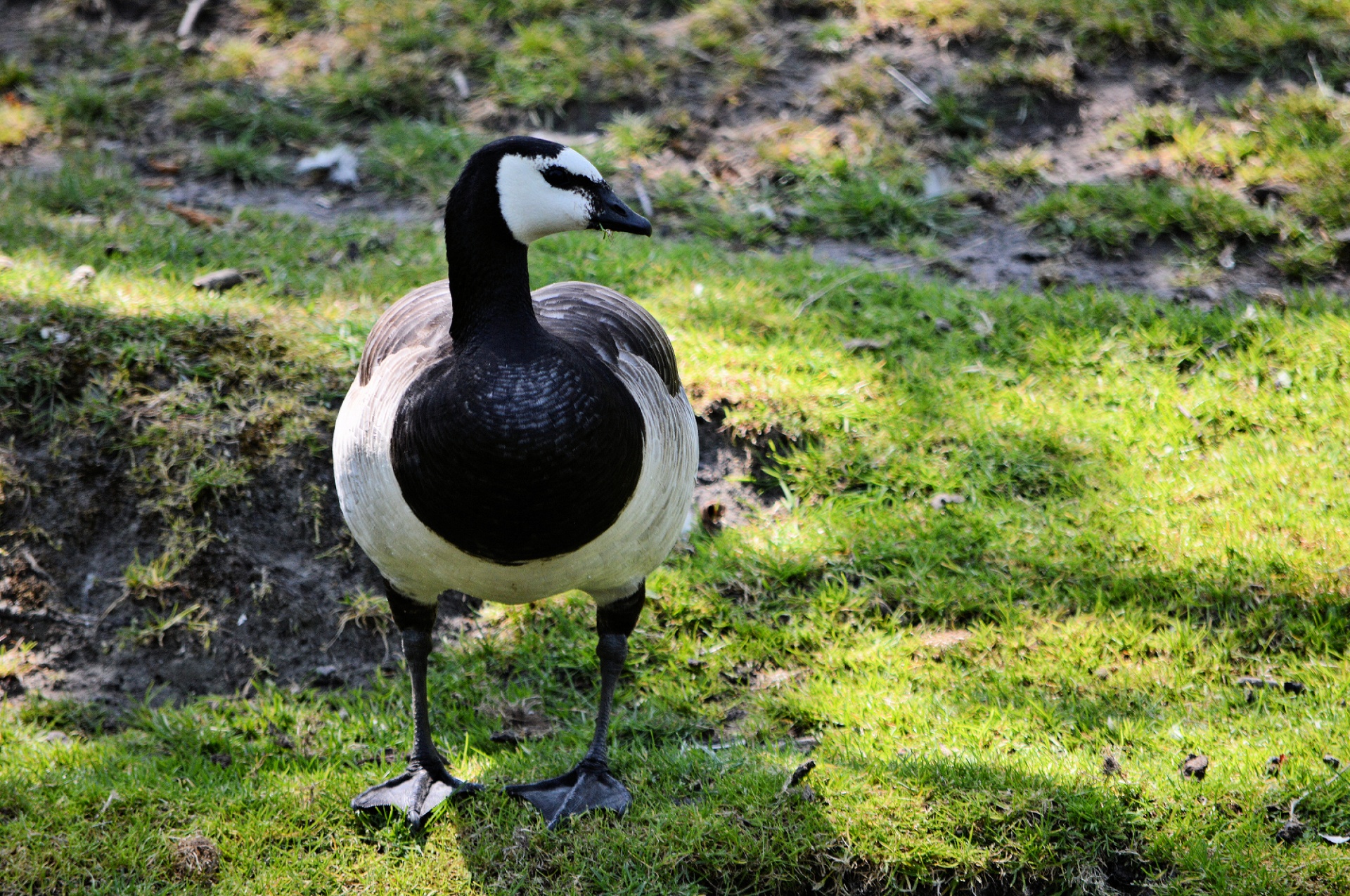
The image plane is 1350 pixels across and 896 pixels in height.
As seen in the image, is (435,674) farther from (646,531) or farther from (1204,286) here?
(1204,286)

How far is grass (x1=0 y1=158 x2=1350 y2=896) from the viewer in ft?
10.5

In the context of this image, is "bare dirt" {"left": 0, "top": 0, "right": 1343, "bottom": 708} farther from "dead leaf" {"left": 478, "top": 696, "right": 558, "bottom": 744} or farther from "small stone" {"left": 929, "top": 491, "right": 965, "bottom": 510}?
"small stone" {"left": 929, "top": 491, "right": 965, "bottom": 510}

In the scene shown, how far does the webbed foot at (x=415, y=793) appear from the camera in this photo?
3393 millimetres

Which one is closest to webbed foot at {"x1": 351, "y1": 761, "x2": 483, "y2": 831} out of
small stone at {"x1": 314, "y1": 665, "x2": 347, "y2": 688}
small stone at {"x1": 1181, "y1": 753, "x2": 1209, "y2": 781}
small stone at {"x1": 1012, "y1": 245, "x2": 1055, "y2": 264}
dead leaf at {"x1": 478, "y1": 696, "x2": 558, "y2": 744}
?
dead leaf at {"x1": 478, "y1": 696, "x2": 558, "y2": 744}

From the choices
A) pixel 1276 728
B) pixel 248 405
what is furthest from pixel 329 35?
pixel 1276 728

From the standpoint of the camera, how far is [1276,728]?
3.50 m

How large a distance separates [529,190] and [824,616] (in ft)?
6.37

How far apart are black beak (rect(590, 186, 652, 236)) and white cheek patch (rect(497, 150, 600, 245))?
2cm

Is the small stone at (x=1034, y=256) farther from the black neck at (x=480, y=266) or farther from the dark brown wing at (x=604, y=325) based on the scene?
the black neck at (x=480, y=266)

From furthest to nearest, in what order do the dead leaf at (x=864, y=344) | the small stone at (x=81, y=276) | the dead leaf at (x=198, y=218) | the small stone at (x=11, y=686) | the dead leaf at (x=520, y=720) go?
the dead leaf at (x=198, y=218) → the dead leaf at (x=864, y=344) → the small stone at (x=81, y=276) → the small stone at (x=11, y=686) → the dead leaf at (x=520, y=720)

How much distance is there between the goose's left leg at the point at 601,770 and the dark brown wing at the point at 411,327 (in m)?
0.97

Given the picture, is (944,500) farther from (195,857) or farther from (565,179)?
(195,857)

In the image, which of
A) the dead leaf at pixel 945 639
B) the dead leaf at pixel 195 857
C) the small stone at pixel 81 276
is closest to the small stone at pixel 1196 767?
the dead leaf at pixel 945 639

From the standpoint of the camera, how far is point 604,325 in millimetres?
3623
